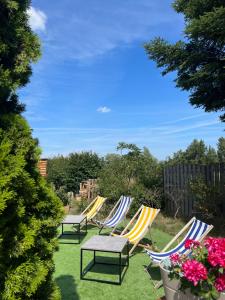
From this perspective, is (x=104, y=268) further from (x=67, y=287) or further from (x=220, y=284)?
(x=220, y=284)

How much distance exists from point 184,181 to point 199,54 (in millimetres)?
4240

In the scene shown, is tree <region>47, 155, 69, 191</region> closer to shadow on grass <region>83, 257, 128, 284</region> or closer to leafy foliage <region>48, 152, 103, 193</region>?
leafy foliage <region>48, 152, 103, 193</region>

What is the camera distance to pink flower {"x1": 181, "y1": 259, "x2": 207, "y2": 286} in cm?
286

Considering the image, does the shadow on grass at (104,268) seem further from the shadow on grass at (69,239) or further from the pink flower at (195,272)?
the pink flower at (195,272)

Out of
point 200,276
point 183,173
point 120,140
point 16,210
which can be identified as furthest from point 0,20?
point 120,140

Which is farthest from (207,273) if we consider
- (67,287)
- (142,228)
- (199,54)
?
(199,54)

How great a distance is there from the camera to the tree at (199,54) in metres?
7.73

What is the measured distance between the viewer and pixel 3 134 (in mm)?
2463

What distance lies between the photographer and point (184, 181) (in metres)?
10.9

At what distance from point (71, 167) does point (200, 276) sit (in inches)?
537

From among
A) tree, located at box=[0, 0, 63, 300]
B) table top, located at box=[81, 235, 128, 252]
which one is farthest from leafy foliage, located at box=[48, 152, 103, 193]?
tree, located at box=[0, 0, 63, 300]

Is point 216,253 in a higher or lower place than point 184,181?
lower

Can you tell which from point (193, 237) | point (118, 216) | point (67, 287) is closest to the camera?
point (67, 287)

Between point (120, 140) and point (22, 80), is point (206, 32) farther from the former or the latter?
point (120, 140)
